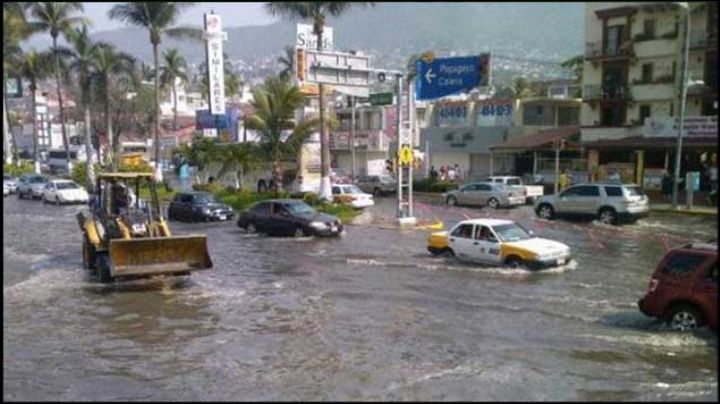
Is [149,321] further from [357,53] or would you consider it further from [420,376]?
[357,53]

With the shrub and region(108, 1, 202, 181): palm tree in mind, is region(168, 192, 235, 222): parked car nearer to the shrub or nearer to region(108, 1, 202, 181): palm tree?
region(108, 1, 202, 181): palm tree

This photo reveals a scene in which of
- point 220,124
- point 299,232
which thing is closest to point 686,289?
point 299,232

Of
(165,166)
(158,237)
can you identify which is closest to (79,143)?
(165,166)

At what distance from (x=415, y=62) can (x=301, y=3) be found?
12269 millimetres

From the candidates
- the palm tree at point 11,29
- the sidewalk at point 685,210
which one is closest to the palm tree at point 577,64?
the sidewalk at point 685,210

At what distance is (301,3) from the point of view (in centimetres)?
4106

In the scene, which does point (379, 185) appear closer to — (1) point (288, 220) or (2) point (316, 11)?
(2) point (316, 11)

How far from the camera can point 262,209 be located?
1212 inches

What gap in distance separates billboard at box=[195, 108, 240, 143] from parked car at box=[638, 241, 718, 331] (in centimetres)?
4793

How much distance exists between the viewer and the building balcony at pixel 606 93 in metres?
47.6

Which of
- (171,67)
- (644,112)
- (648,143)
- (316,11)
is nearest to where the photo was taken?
(316,11)

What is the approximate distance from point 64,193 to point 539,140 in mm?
30878

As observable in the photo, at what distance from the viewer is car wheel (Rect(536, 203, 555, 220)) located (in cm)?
3447

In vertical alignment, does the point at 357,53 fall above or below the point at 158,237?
above
